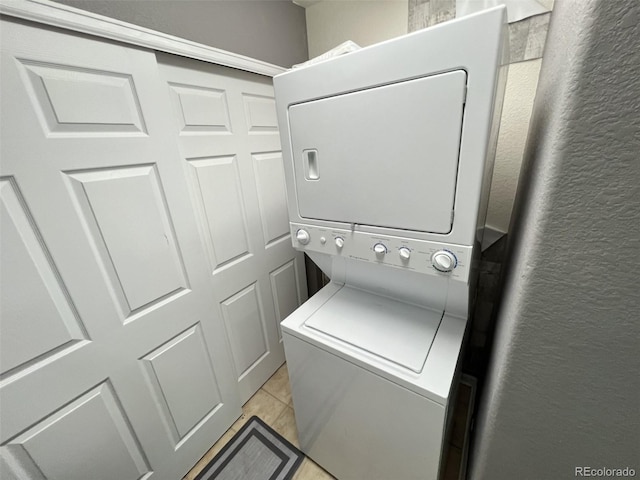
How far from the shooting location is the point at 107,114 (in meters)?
0.95

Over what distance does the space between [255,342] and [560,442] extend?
1632 millimetres

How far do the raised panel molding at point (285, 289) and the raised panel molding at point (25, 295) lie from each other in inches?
44.3

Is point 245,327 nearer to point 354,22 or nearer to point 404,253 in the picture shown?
point 404,253

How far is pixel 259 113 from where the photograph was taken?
1586mm

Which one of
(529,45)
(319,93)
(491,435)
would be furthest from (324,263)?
(529,45)

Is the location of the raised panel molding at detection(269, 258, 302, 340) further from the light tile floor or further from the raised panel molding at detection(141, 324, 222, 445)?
the raised panel molding at detection(141, 324, 222, 445)

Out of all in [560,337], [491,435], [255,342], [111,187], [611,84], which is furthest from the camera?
[255,342]

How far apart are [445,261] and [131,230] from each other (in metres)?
1.22

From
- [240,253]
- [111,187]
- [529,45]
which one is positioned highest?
[529,45]

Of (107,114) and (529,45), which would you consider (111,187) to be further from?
(529,45)

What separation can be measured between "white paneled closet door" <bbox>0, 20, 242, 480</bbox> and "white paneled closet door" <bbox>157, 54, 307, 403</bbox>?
0.03m

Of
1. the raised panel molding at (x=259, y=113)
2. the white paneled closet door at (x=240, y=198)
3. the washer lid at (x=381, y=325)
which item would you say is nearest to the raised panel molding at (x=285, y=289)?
the white paneled closet door at (x=240, y=198)

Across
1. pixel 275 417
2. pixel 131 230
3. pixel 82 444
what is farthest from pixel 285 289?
pixel 82 444

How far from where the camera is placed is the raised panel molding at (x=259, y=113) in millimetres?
1520
